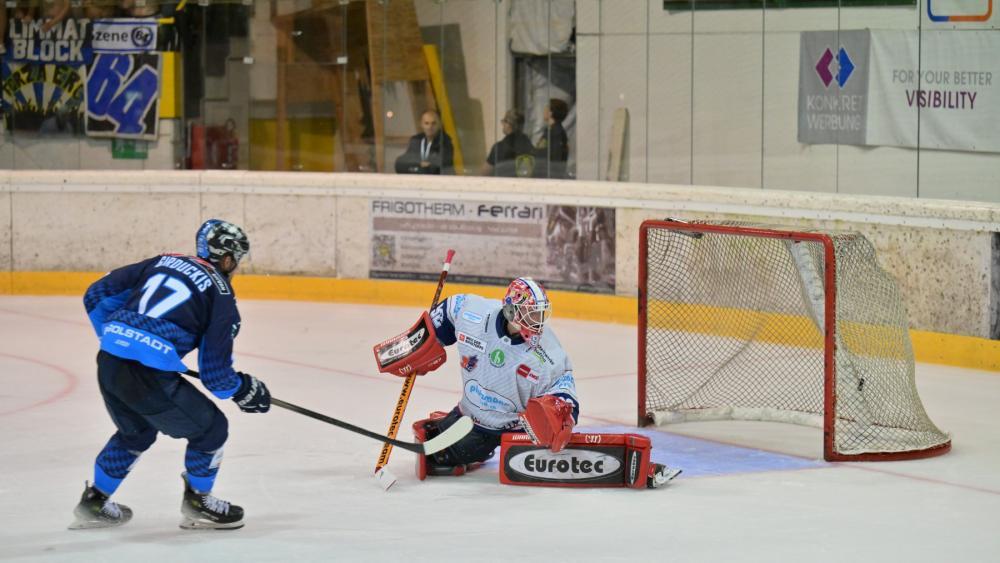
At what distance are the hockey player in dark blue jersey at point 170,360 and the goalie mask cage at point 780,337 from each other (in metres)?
2.40

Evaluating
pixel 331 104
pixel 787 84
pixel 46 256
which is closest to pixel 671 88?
pixel 787 84

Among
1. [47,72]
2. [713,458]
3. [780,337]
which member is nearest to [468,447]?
[713,458]

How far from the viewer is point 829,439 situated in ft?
19.8

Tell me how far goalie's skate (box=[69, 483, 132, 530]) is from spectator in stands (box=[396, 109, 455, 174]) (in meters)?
5.97

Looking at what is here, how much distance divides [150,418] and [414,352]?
3.98 ft

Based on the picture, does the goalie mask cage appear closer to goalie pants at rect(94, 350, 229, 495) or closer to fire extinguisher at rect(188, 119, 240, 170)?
goalie pants at rect(94, 350, 229, 495)

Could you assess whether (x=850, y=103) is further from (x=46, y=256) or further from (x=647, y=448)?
(x=46, y=256)

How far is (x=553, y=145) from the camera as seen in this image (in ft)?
34.1

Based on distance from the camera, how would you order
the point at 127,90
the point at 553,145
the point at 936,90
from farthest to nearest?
the point at 127,90, the point at 553,145, the point at 936,90

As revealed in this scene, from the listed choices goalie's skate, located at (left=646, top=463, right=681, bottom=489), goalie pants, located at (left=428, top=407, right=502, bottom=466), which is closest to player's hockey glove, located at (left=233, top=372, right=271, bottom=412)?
goalie pants, located at (left=428, top=407, right=502, bottom=466)

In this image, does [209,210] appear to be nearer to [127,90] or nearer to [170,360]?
[127,90]

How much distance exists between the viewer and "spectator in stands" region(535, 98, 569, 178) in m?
10.4

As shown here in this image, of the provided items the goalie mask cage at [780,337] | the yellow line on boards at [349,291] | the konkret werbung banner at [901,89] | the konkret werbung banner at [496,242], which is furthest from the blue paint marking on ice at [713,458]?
the konkret werbung banner at [496,242]

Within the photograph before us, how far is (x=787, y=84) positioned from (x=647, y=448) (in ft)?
15.6
